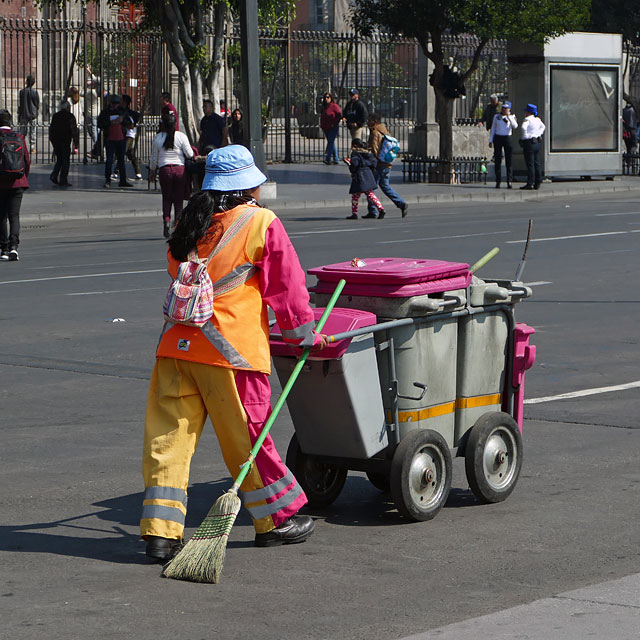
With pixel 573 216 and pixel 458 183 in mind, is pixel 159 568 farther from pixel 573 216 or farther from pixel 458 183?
pixel 458 183

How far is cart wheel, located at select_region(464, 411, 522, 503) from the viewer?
240 inches

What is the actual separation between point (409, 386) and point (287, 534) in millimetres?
869

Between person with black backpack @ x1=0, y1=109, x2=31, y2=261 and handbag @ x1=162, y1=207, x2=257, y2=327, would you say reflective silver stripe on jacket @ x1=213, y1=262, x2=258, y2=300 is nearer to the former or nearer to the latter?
handbag @ x1=162, y1=207, x2=257, y2=327

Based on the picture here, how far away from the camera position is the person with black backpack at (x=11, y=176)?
16.1 metres

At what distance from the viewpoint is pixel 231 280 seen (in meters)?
5.31

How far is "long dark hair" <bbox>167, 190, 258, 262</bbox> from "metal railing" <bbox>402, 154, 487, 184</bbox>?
81.8 feet

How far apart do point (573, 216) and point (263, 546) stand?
17640 mm

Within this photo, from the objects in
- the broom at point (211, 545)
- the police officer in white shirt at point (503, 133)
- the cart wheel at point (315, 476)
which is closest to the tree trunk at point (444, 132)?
the police officer in white shirt at point (503, 133)

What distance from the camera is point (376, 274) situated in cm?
589

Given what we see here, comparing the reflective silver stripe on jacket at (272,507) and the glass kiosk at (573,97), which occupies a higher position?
the glass kiosk at (573,97)

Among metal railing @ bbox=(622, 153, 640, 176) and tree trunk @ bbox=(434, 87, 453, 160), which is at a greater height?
tree trunk @ bbox=(434, 87, 453, 160)

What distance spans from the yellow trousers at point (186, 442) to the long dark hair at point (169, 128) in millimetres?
13547

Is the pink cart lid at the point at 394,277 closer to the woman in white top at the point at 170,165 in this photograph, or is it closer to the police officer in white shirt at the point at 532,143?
the woman in white top at the point at 170,165

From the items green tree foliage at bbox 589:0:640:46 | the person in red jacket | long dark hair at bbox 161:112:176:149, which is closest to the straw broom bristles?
long dark hair at bbox 161:112:176:149
